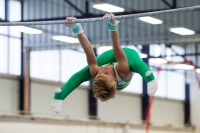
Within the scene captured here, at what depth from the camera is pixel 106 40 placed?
1673cm

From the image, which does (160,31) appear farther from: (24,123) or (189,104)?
(189,104)

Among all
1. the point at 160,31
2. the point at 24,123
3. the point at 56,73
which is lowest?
the point at 24,123

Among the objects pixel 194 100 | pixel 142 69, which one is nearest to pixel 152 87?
pixel 142 69

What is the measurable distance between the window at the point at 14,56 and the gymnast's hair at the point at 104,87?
12290 mm

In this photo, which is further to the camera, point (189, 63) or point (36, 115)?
point (189, 63)

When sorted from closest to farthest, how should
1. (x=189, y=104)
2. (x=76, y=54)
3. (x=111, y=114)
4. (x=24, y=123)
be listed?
(x=24, y=123) < (x=76, y=54) < (x=111, y=114) < (x=189, y=104)

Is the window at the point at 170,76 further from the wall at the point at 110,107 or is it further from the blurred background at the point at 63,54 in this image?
the wall at the point at 110,107

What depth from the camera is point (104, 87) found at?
486 cm

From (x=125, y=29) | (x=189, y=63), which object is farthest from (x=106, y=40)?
(x=189, y=63)

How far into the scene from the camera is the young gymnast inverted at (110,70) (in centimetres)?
489

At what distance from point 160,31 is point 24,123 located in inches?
236

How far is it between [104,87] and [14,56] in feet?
41.7

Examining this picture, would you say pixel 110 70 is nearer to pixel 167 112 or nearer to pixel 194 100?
pixel 167 112

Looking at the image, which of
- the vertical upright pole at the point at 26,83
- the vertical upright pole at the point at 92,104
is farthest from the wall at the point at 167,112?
the vertical upright pole at the point at 26,83
